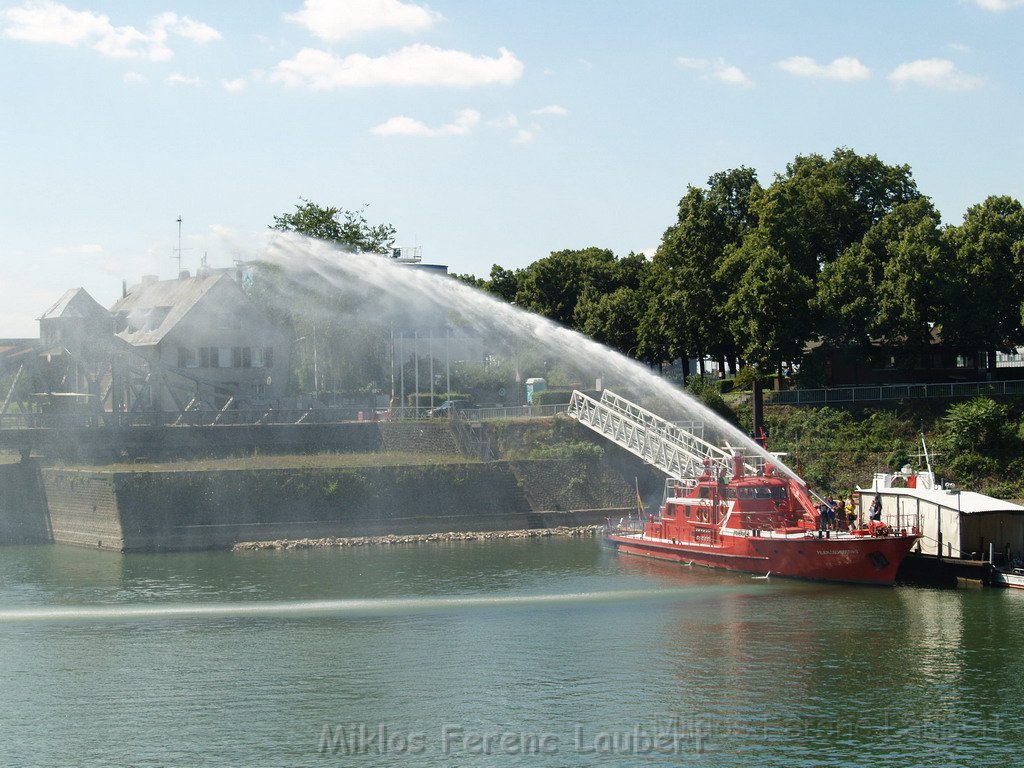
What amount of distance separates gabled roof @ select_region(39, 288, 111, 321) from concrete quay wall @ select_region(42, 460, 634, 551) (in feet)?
47.2

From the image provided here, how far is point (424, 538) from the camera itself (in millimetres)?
67000

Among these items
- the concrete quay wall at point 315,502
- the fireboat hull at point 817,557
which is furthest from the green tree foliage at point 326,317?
the fireboat hull at point 817,557

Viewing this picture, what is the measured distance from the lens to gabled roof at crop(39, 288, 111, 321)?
80.0 metres

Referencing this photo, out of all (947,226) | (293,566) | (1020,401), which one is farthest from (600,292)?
(293,566)

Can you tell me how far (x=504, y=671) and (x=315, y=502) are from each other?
32787mm

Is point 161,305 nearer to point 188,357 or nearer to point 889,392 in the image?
point 188,357

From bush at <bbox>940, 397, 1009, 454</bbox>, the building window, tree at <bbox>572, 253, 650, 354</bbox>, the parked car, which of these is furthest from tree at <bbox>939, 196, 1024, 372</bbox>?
the building window

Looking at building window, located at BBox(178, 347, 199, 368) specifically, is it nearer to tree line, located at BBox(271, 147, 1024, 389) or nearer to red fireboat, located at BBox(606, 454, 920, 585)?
tree line, located at BBox(271, 147, 1024, 389)

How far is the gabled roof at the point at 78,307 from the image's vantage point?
80.0 metres

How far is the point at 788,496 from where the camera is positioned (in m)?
54.1

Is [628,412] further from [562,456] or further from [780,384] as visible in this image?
[780,384]

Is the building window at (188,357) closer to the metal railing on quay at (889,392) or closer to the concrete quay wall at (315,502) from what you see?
the concrete quay wall at (315,502)

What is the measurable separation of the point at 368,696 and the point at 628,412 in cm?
4187

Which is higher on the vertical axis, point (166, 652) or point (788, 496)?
point (788, 496)
